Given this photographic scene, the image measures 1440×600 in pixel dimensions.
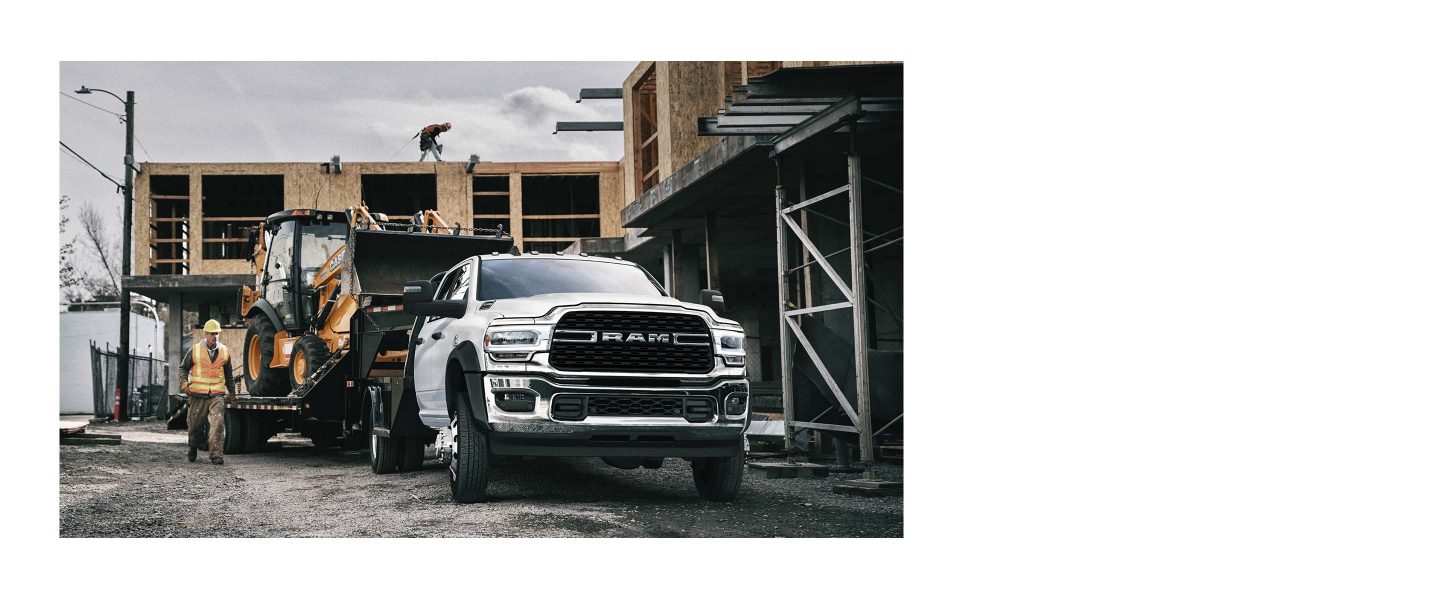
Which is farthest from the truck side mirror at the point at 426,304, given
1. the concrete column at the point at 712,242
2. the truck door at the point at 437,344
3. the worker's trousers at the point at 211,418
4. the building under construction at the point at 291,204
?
the concrete column at the point at 712,242

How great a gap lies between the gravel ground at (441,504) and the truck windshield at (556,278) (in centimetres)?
144

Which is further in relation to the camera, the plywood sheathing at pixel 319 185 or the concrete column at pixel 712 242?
the concrete column at pixel 712 242

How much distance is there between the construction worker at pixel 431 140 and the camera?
1109 centimetres

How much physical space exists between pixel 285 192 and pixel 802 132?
657cm

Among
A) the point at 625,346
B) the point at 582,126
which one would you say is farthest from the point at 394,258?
the point at 625,346

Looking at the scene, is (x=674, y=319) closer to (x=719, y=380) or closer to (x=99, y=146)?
(x=719, y=380)

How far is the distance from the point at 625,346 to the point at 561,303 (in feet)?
1.85

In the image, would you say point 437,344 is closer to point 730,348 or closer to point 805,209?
point 730,348

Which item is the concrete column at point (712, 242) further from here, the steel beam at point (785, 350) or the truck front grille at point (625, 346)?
the truck front grille at point (625, 346)

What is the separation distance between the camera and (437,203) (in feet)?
48.9

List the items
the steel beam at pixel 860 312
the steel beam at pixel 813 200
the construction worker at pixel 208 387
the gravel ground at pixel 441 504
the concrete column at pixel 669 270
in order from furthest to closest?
the concrete column at pixel 669 270
the construction worker at pixel 208 387
the steel beam at pixel 813 200
the steel beam at pixel 860 312
the gravel ground at pixel 441 504

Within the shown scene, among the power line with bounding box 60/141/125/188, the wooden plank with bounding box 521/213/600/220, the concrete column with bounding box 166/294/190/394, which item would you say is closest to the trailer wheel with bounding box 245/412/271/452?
the power line with bounding box 60/141/125/188

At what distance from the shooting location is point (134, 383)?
1981 cm

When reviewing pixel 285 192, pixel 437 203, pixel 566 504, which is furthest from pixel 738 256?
pixel 566 504
